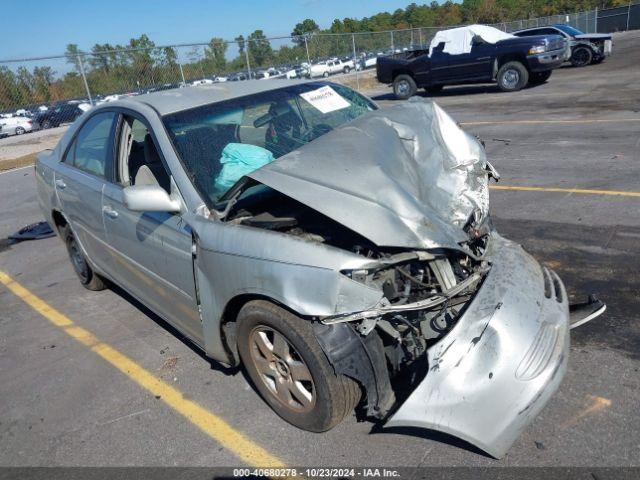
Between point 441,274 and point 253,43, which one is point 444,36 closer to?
point 253,43

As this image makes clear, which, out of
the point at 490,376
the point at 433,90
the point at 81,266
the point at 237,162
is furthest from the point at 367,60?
the point at 490,376

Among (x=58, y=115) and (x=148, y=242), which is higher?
(x=148, y=242)

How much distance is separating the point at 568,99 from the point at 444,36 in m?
4.73

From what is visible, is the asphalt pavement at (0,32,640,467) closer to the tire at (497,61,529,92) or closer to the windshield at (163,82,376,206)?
the windshield at (163,82,376,206)

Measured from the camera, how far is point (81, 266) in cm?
495

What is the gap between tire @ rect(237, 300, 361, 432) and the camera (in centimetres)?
250

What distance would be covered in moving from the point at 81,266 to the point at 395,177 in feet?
11.3

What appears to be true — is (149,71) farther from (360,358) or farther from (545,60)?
(360,358)

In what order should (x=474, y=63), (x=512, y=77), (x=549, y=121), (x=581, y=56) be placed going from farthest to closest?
(x=581, y=56)
(x=474, y=63)
(x=512, y=77)
(x=549, y=121)

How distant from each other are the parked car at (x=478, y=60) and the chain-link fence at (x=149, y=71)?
260 inches

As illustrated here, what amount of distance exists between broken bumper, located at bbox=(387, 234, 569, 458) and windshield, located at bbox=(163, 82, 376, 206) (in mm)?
1535

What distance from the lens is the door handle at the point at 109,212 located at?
364 centimetres

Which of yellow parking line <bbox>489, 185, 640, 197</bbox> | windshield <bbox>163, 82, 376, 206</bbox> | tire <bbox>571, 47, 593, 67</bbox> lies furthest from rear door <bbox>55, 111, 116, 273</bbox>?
tire <bbox>571, 47, 593, 67</bbox>

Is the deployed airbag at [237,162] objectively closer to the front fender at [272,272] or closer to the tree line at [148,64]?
the front fender at [272,272]
